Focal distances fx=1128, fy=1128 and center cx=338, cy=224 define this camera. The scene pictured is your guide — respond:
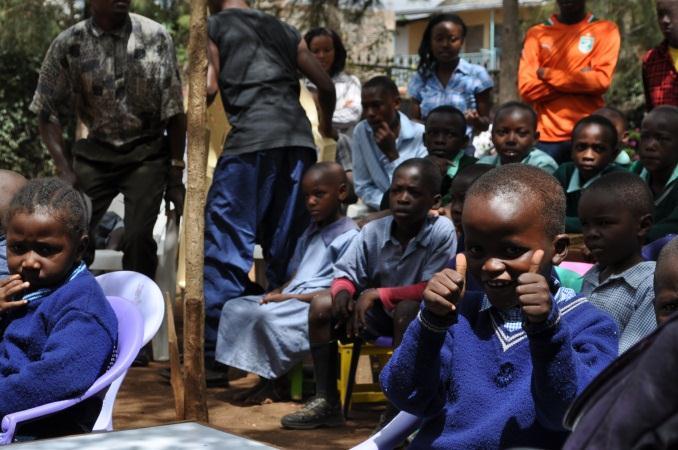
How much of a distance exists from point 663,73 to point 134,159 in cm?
332

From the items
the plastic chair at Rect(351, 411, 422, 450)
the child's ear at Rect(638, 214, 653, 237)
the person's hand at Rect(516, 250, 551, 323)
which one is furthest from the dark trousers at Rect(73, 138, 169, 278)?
the person's hand at Rect(516, 250, 551, 323)

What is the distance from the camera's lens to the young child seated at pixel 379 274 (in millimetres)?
5371

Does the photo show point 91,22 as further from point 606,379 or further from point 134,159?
point 606,379

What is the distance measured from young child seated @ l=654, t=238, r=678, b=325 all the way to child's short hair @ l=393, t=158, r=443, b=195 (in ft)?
8.10

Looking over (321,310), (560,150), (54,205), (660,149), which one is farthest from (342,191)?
(54,205)

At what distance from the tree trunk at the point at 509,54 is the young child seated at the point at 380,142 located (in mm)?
4767

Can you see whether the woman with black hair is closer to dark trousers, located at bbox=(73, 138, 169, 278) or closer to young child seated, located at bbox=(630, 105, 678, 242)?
dark trousers, located at bbox=(73, 138, 169, 278)

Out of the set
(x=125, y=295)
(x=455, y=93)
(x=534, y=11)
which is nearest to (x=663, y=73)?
(x=455, y=93)

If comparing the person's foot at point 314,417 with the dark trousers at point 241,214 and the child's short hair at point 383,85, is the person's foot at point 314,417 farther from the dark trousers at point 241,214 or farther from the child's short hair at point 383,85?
the child's short hair at point 383,85

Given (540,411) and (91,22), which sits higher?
(91,22)

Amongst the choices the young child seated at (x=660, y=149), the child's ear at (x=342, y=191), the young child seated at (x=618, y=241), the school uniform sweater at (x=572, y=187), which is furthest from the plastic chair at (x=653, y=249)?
the child's ear at (x=342, y=191)

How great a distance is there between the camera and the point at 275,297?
6.20m

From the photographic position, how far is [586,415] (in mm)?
1620

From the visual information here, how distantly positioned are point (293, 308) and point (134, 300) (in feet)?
7.13
